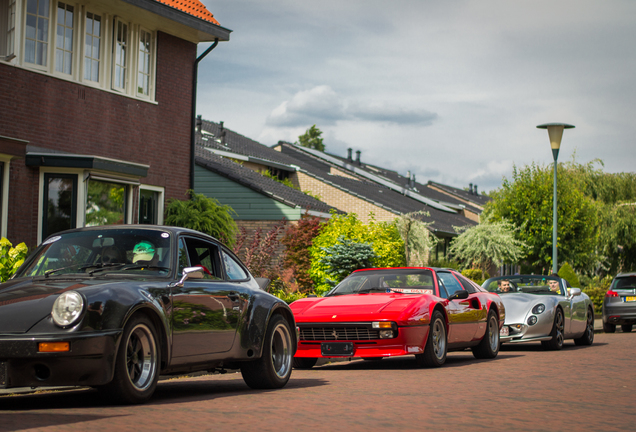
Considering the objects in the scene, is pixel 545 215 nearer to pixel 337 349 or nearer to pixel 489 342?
pixel 489 342

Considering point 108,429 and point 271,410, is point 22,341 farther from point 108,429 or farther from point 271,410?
point 271,410

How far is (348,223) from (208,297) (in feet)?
54.7

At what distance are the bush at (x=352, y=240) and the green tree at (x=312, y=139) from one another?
7684 centimetres

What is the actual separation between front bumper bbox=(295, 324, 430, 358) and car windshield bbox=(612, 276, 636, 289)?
1284 cm

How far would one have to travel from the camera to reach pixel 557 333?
15.2 m

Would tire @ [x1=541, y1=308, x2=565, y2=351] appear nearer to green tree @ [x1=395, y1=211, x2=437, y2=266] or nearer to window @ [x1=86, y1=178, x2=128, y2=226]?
window @ [x1=86, y1=178, x2=128, y2=226]

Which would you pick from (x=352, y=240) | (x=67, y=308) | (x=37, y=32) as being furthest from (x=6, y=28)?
(x=352, y=240)

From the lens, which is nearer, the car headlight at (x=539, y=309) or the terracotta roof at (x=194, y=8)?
the car headlight at (x=539, y=309)

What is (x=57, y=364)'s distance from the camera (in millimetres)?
6109

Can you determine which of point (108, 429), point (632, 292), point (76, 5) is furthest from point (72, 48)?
point (632, 292)

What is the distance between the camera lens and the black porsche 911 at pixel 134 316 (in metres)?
6.15

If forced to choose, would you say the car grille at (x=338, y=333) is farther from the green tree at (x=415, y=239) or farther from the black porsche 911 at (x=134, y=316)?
the green tree at (x=415, y=239)

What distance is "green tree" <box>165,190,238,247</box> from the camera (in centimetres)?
1920

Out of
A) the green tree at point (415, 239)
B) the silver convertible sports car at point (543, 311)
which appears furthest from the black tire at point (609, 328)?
the green tree at point (415, 239)
